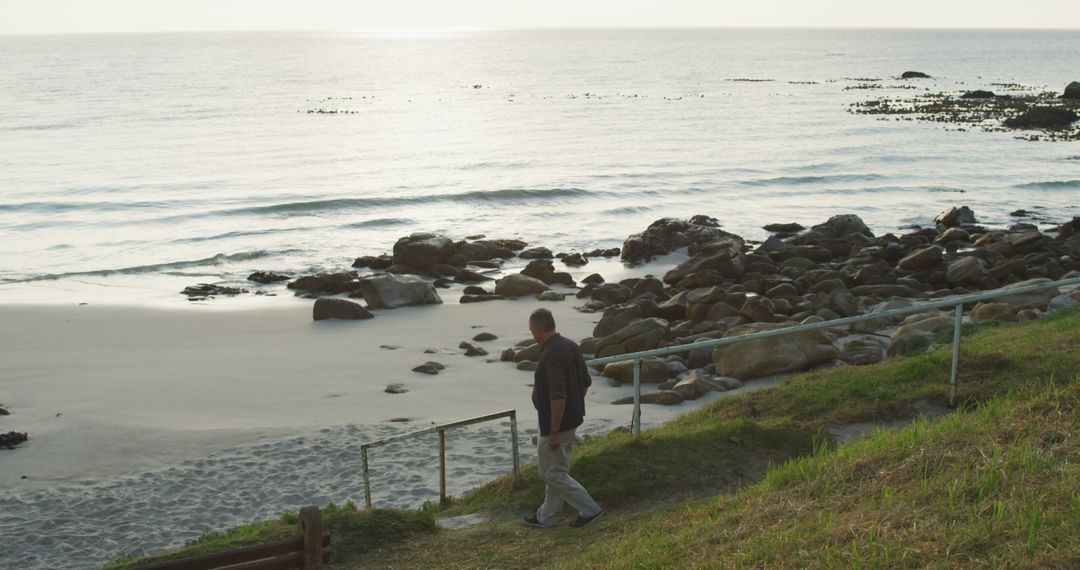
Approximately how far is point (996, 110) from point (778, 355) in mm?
58563

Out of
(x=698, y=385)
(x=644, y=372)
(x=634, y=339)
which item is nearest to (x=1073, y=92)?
(x=634, y=339)

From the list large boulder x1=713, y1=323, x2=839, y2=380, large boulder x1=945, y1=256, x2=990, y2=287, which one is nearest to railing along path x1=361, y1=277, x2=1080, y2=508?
large boulder x1=713, y1=323, x2=839, y2=380

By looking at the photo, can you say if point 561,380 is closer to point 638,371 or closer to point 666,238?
point 638,371

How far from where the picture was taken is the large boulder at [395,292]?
2225cm

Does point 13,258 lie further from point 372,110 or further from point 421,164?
point 372,110

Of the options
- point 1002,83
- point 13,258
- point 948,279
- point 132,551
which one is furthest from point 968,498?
point 1002,83

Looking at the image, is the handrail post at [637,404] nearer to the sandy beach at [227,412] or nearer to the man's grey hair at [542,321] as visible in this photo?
the man's grey hair at [542,321]

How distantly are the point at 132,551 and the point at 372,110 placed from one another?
71200 millimetres

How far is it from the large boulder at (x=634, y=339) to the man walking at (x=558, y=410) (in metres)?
8.87

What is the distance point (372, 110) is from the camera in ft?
260

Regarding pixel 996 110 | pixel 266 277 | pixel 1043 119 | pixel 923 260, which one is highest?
pixel 996 110

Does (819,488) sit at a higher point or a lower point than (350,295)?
higher

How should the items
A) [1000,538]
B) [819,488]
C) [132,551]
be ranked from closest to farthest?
1. [1000,538]
2. [819,488]
3. [132,551]

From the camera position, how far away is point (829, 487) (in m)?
6.49
